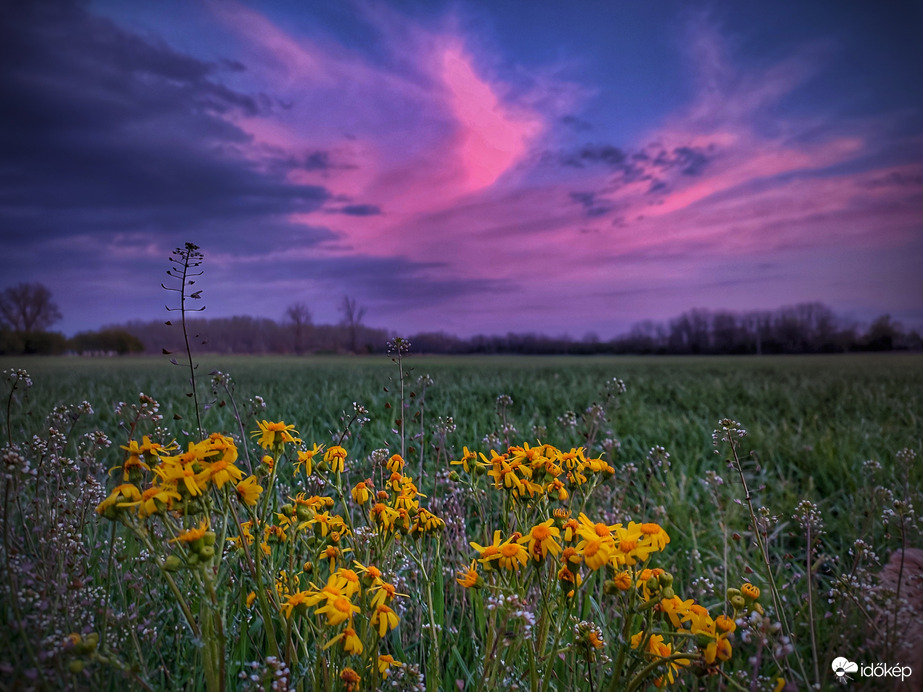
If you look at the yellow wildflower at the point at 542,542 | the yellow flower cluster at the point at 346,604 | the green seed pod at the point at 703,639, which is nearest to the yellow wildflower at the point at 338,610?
the yellow flower cluster at the point at 346,604

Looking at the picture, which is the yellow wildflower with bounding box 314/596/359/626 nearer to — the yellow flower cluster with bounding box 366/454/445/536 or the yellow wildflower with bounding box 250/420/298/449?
the yellow flower cluster with bounding box 366/454/445/536

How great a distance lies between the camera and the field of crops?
1.55m

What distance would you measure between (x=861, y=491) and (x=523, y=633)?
4042 millimetres

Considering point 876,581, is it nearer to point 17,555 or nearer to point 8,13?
point 17,555

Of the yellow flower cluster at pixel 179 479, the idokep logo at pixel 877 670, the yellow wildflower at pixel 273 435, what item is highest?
the yellow wildflower at pixel 273 435

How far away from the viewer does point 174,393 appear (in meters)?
6.95

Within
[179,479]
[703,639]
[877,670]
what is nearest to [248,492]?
[179,479]

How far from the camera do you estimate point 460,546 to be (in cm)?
314

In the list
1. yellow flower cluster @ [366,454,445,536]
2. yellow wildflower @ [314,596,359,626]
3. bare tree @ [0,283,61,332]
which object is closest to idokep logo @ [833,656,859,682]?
yellow flower cluster @ [366,454,445,536]

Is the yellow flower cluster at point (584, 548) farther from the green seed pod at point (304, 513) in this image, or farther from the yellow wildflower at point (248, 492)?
the yellow wildflower at point (248, 492)

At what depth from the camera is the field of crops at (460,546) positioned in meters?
1.55

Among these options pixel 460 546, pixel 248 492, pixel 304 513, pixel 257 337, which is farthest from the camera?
pixel 257 337

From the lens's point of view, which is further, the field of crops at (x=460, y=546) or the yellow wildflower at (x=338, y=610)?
the field of crops at (x=460, y=546)

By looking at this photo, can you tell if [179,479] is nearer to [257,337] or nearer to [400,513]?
[400,513]
